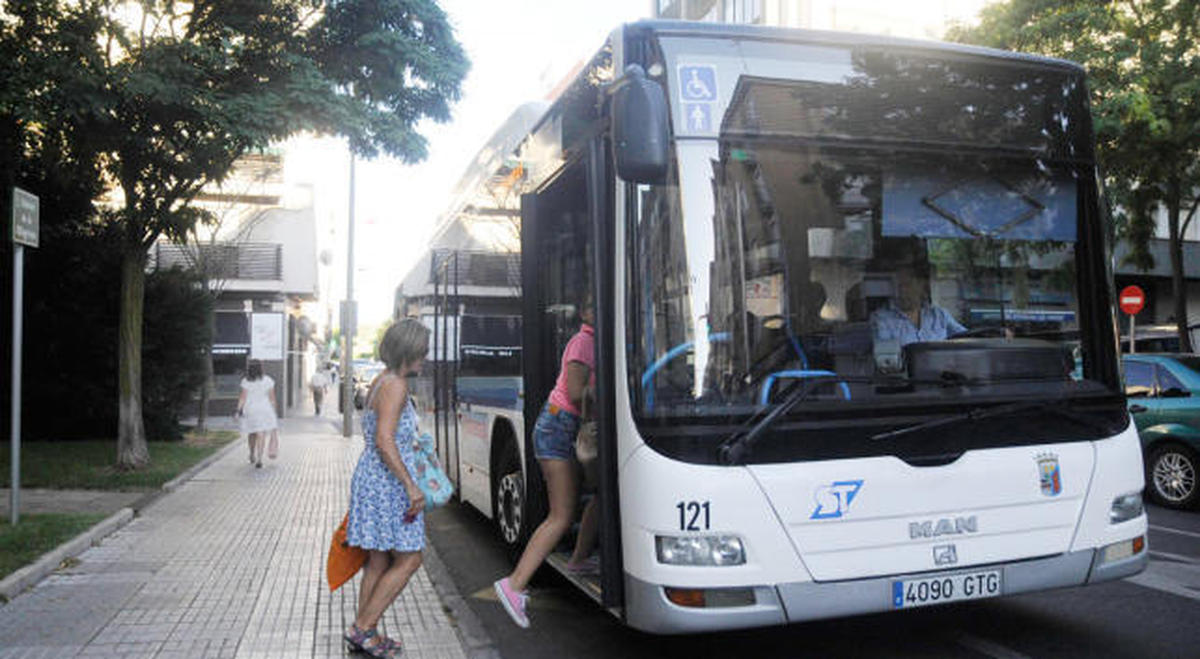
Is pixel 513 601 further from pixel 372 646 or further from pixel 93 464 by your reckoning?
pixel 93 464

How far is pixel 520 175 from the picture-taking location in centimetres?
627

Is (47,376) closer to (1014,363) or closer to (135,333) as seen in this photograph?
(135,333)

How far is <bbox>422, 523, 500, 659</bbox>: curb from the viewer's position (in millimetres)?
5035

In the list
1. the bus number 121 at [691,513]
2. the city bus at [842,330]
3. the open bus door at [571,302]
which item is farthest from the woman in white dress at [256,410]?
the bus number 121 at [691,513]

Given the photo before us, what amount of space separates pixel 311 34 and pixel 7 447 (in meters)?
9.27

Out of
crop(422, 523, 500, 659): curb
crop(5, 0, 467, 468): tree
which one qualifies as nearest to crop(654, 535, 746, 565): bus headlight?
crop(422, 523, 500, 659): curb

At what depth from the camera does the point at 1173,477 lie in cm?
964

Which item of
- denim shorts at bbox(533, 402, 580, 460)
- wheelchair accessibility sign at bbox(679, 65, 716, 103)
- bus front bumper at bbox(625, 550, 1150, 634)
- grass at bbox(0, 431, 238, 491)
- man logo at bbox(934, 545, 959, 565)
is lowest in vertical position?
grass at bbox(0, 431, 238, 491)

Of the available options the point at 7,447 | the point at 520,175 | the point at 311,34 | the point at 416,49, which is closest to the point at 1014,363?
the point at 520,175

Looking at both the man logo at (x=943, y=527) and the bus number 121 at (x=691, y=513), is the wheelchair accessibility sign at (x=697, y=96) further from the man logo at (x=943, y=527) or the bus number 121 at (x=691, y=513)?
the man logo at (x=943, y=527)

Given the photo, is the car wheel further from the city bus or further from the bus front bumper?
→ the bus front bumper

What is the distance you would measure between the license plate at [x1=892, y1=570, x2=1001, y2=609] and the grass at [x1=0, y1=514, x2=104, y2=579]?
561 cm

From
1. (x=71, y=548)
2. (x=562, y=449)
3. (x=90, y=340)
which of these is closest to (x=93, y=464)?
(x=90, y=340)

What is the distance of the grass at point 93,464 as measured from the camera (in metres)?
11.6
